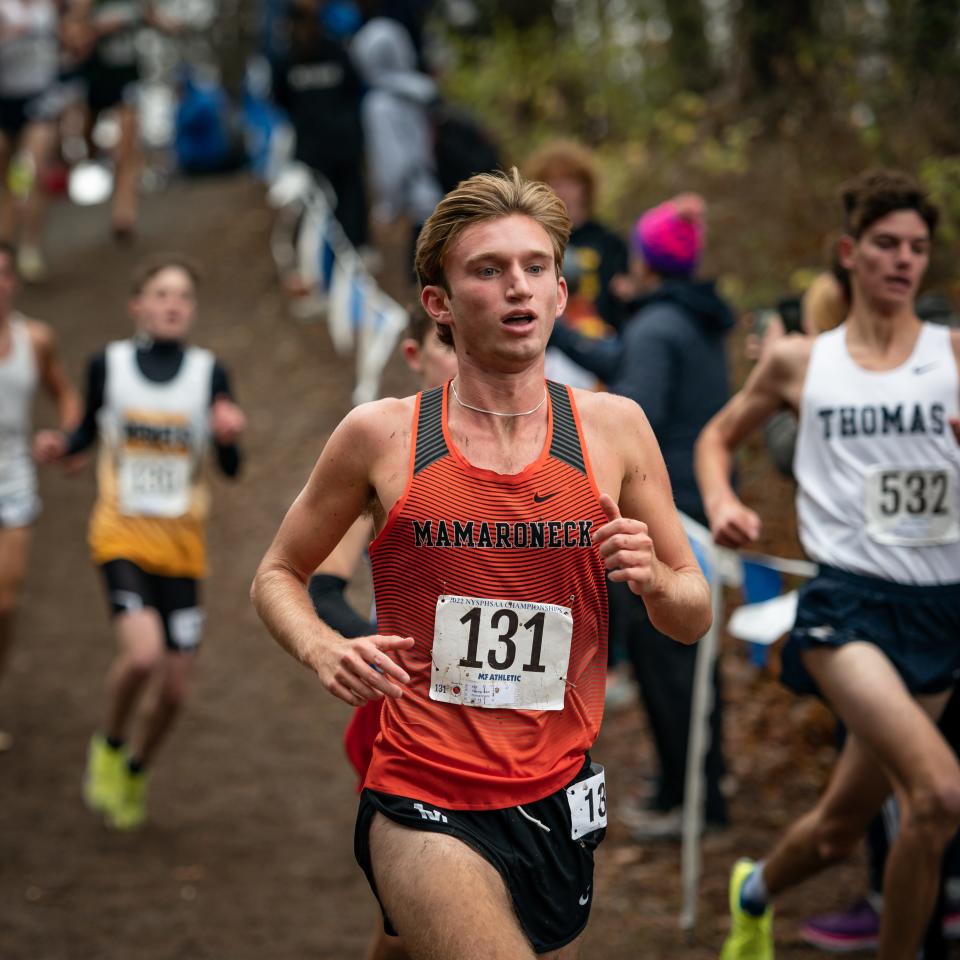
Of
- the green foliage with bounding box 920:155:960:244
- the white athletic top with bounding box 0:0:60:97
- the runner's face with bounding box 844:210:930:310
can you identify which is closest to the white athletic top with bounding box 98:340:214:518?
the runner's face with bounding box 844:210:930:310

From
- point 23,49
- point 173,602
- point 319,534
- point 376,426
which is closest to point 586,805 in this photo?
point 319,534

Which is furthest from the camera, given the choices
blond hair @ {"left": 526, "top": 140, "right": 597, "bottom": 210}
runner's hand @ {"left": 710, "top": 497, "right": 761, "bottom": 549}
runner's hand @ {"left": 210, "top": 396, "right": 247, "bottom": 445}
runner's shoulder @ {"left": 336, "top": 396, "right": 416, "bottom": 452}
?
blond hair @ {"left": 526, "top": 140, "right": 597, "bottom": 210}

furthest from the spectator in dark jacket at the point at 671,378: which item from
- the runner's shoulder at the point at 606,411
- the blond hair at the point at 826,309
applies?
the runner's shoulder at the point at 606,411

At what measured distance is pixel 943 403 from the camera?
4.59 metres

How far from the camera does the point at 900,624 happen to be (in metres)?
4.56

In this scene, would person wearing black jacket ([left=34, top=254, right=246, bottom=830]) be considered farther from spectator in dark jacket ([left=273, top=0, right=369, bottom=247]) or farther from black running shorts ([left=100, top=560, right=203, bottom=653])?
spectator in dark jacket ([left=273, top=0, right=369, bottom=247])

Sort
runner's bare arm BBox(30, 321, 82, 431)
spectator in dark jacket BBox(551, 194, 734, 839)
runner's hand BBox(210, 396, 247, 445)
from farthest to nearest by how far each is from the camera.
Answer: runner's bare arm BBox(30, 321, 82, 431)
runner's hand BBox(210, 396, 247, 445)
spectator in dark jacket BBox(551, 194, 734, 839)

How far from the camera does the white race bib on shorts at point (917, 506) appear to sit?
4.59 metres

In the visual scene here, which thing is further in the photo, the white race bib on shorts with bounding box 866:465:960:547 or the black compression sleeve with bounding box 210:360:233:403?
the black compression sleeve with bounding box 210:360:233:403

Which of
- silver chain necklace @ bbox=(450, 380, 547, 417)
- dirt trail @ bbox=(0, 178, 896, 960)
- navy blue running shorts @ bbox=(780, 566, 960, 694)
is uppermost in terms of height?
silver chain necklace @ bbox=(450, 380, 547, 417)

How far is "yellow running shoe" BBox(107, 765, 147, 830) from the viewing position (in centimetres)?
696

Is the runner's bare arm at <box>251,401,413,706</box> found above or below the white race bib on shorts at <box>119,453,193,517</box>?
above

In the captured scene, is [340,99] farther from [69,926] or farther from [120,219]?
[69,926]

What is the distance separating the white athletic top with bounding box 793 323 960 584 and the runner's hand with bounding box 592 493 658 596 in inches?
72.0
